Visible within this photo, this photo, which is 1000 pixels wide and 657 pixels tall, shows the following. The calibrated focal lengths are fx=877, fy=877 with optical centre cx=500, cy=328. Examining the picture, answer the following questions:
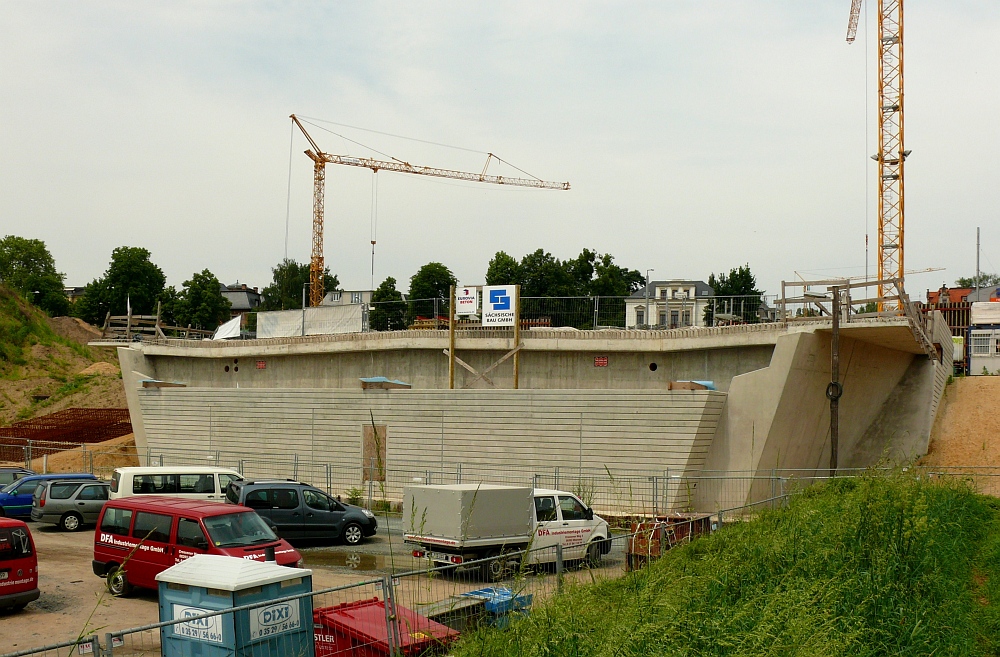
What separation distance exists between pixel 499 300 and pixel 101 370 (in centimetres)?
3919

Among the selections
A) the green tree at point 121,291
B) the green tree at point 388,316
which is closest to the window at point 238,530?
the green tree at point 388,316

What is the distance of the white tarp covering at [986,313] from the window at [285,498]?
44371 millimetres

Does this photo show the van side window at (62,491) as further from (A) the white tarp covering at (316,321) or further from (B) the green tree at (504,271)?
(B) the green tree at (504,271)

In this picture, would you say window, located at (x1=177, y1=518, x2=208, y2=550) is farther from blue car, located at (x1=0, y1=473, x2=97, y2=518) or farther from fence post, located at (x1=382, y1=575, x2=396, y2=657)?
blue car, located at (x1=0, y1=473, x2=97, y2=518)

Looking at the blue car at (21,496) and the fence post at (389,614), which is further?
the blue car at (21,496)

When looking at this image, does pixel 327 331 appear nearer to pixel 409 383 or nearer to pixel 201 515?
pixel 409 383

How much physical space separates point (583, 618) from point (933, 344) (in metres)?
26.5

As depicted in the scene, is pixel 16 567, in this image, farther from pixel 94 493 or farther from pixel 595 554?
pixel 94 493

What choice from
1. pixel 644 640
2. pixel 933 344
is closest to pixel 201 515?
pixel 644 640

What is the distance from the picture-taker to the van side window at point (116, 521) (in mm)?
14961

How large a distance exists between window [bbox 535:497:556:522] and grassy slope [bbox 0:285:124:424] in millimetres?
43075

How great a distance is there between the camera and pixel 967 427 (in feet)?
100

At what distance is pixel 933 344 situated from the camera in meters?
30.2

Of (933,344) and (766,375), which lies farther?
(933,344)
